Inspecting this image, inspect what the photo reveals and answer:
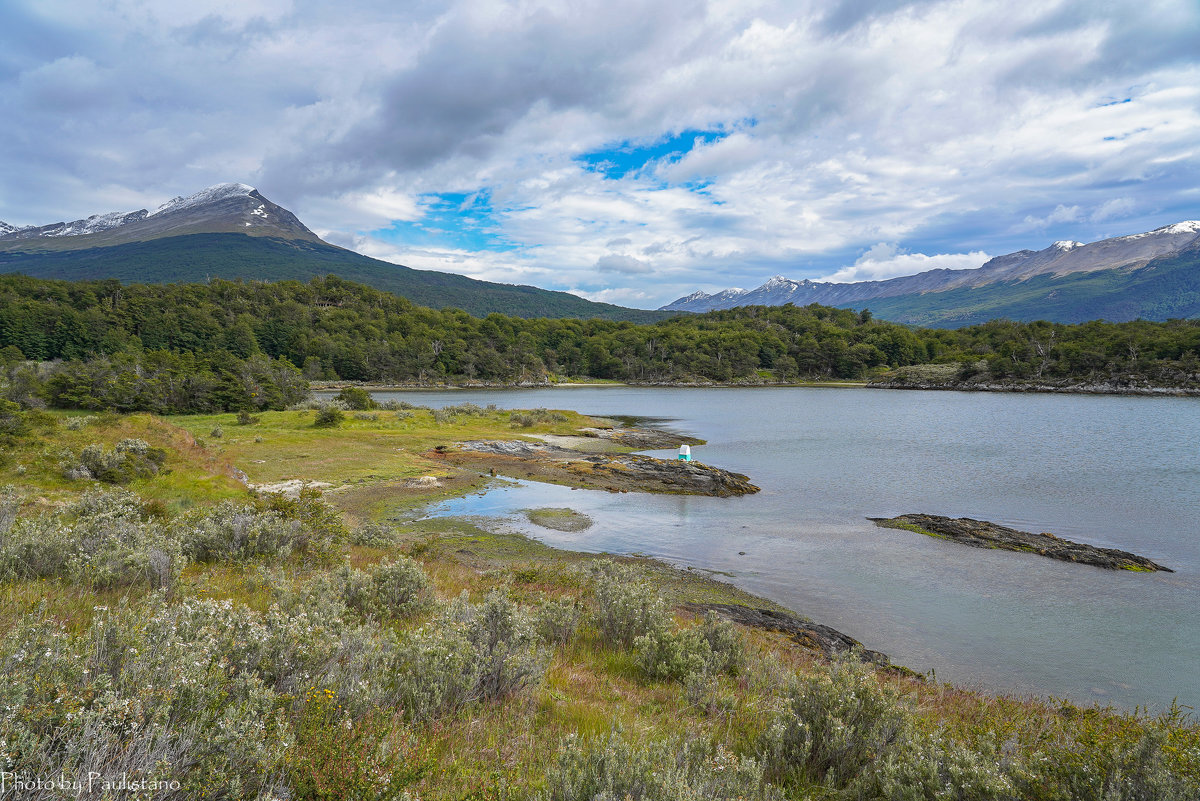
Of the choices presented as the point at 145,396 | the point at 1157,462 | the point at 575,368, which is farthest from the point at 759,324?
the point at 145,396

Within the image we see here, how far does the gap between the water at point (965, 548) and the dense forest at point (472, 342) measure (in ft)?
120

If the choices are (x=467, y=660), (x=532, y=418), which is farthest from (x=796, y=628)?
(x=532, y=418)

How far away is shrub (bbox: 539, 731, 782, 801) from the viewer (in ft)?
11.7

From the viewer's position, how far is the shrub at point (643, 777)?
355cm

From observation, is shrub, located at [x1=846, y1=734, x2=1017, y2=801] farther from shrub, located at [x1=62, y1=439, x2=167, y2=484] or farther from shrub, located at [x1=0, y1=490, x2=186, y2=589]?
shrub, located at [x1=62, y1=439, x2=167, y2=484]

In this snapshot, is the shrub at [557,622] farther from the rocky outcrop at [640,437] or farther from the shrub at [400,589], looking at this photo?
the rocky outcrop at [640,437]

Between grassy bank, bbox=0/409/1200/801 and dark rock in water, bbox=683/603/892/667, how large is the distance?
2.07 feet

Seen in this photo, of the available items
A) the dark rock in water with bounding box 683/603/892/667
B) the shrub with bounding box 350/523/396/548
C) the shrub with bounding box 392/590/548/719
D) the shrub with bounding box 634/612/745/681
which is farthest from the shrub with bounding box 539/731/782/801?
the shrub with bounding box 350/523/396/548

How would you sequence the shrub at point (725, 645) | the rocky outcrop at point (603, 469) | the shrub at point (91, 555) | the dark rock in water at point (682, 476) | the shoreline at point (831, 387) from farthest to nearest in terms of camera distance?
the shoreline at point (831, 387) < the rocky outcrop at point (603, 469) < the dark rock in water at point (682, 476) < the shrub at point (725, 645) < the shrub at point (91, 555)

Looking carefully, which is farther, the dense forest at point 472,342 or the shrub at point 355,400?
the dense forest at point 472,342

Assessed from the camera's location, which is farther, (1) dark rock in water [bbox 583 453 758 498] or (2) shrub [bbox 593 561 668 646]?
Answer: (1) dark rock in water [bbox 583 453 758 498]

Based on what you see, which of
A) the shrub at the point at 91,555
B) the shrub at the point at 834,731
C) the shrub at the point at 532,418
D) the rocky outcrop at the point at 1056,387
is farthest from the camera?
the rocky outcrop at the point at 1056,387

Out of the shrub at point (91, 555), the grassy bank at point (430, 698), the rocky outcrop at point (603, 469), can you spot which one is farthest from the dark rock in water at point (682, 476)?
the shrub at point (91, 555)

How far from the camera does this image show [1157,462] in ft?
105
